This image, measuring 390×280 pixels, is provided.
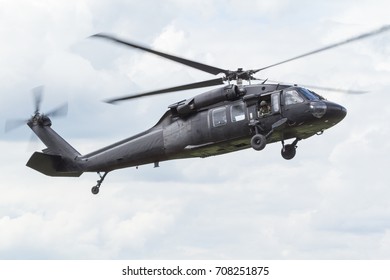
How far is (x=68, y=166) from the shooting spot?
33.8m

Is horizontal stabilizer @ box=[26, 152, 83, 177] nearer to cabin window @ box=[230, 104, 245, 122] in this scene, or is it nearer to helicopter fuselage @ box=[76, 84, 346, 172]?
helicopter fuselage @ box=[76, 84, 346, 172]

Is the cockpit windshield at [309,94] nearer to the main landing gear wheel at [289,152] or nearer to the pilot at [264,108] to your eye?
the pilot at [264,108]

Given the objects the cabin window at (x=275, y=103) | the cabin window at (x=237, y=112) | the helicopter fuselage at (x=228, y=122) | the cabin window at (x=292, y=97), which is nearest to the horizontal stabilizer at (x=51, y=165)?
the helicopter fuselage at (x=228, y=122)

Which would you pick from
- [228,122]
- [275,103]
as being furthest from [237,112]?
[275,103]

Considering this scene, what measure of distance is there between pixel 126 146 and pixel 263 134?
21.6 ft

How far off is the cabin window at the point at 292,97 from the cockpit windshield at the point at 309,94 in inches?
9.2

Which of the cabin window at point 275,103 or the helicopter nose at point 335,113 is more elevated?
the cabin window at point 275,103

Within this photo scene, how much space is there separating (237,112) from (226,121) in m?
0.57

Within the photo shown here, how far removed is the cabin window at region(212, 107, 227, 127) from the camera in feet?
94.5

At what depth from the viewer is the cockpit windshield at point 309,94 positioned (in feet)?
92.0

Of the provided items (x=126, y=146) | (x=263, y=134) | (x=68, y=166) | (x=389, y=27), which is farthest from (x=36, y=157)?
(x=389, y=27)

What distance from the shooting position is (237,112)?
93.9ft

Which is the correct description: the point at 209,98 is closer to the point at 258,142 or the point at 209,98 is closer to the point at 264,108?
the point at 264,108

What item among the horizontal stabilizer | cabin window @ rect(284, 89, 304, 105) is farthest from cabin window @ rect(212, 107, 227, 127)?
the horizontal stabilizer
